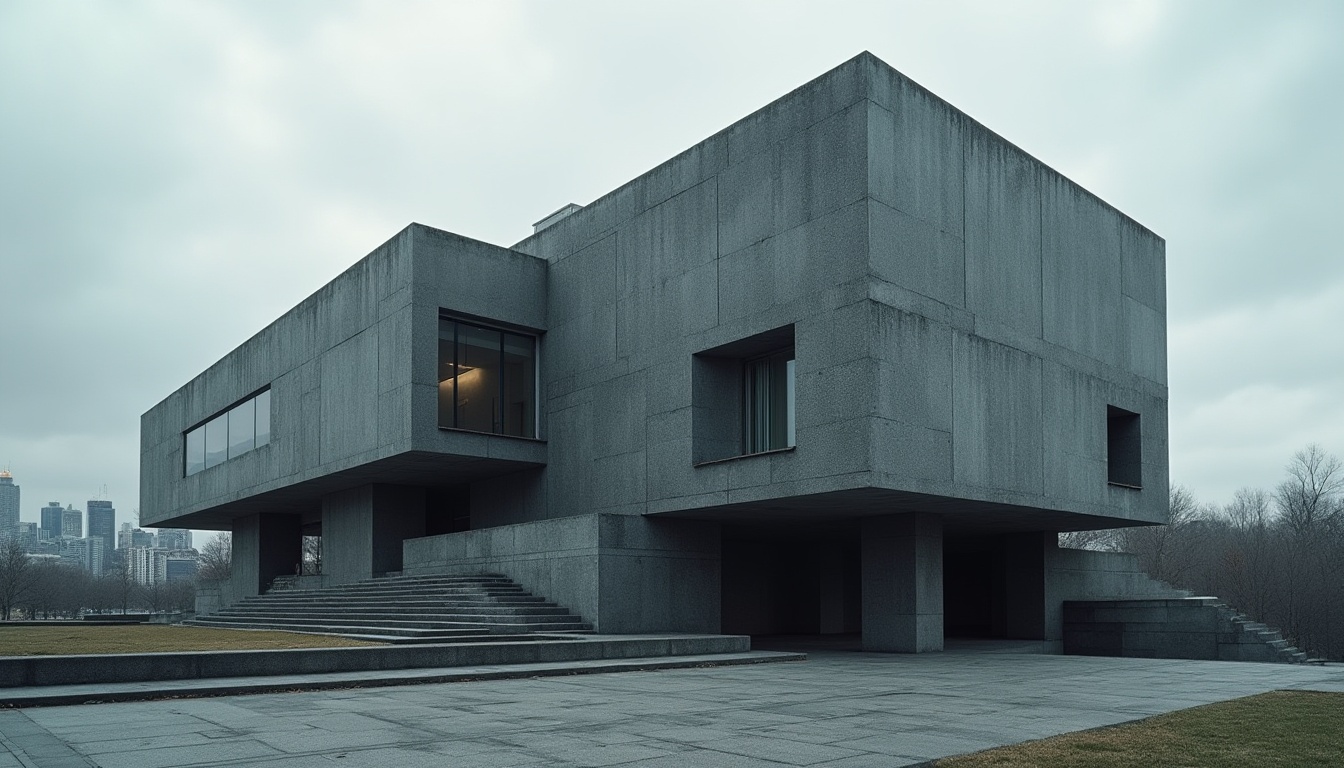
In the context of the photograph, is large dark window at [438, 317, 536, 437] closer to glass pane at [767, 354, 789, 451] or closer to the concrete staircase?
glass pane at [767, 354, 789, 451]

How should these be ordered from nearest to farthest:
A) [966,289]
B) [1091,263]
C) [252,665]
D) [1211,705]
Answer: [1211,705] → [252,665] → [966,289] → [1091,263]

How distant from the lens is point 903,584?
24.4 meters

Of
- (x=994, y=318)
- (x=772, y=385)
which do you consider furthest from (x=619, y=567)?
(x=994, y=318)

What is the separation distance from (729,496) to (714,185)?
7.33 metres

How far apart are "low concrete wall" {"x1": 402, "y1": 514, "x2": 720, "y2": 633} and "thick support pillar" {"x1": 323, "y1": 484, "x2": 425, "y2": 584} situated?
691 cm

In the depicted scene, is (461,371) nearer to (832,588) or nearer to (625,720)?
(832,588)

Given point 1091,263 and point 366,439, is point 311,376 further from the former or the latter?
point 1091,263

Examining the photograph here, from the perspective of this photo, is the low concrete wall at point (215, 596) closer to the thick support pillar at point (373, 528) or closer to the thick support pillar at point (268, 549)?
the thick support pillar at point (268, 549)

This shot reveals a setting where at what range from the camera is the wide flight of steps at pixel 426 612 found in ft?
73.4

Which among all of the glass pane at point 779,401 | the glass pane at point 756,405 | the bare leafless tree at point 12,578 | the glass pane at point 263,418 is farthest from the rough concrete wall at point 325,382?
the bare leafless tree at point 12,578

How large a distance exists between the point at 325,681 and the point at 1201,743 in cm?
1077

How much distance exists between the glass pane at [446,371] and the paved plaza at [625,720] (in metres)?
14.0

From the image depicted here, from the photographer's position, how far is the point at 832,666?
19.7 meters

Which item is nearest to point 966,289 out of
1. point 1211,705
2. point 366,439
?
point 1211,705
